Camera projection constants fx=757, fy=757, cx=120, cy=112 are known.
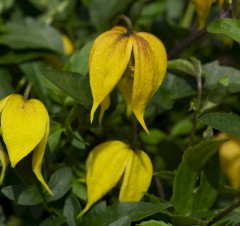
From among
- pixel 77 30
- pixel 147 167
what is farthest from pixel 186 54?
pixel 147 167

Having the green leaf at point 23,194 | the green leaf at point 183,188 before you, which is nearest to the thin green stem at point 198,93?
the green leaf at point 183,188

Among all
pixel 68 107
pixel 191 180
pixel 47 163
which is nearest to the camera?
pixel 191 180

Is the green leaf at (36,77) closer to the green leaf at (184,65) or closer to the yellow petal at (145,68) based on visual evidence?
the green leaf at (184,65)

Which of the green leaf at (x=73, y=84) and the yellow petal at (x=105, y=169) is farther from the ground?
the green leaf at (x=73, y=84)

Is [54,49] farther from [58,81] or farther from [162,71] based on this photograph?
[162,71]

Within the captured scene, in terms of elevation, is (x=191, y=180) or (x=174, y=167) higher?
(x=191, y=180)

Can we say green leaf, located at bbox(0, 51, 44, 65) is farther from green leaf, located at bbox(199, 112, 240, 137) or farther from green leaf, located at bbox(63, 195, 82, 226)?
green leaf, located at bbox(199, 112, 240, 137)

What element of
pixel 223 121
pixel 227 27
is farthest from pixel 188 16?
pixel 223 121
